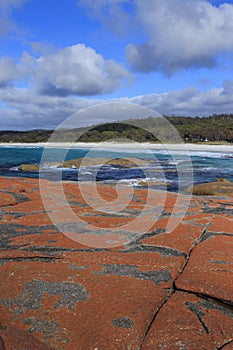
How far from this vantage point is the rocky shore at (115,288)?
209 cm

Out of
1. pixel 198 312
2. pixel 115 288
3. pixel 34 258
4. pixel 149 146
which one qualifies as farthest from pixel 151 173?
pixel 149 146

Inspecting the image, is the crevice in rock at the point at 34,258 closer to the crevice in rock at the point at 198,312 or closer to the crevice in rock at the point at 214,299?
the crevice in rock at the point at 214,299

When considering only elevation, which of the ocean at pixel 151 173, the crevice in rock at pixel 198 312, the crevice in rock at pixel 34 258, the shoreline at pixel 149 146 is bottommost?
the ocean at pixel 151 173

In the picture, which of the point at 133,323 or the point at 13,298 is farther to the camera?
the point at 13,298

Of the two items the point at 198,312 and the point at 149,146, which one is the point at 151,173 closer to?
the point at 198,312

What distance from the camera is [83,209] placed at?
204 inches

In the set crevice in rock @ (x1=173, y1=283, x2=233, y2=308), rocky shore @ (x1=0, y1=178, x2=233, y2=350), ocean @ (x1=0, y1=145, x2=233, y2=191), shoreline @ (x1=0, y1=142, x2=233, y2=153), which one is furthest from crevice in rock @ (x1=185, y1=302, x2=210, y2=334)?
shoreline @ (x1=0, y1=142, x2=233, y2=153)

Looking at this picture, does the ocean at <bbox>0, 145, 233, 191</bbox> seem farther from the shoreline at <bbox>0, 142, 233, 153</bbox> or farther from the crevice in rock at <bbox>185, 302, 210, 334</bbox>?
the shoreline at <bbox>0, 142, 233, 153</bbox>

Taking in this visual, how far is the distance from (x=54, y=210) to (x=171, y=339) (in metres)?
3.28

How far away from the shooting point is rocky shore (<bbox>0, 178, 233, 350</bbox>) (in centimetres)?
209

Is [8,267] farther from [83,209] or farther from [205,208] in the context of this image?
[205,208]

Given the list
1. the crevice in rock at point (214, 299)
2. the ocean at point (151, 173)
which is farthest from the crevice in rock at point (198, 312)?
Result: the ocean at point (151, 173)

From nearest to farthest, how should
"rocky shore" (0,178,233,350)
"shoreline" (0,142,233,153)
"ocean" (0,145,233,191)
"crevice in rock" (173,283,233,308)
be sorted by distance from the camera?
"rocky shore" (0,178,233,350)
"crevice in rock" (173,283,233,308)
"ocean" (0,145,233,191)
"shoreline" (0,142,233,153)

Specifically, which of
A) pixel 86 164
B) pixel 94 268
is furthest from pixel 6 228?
pixel 86 164
